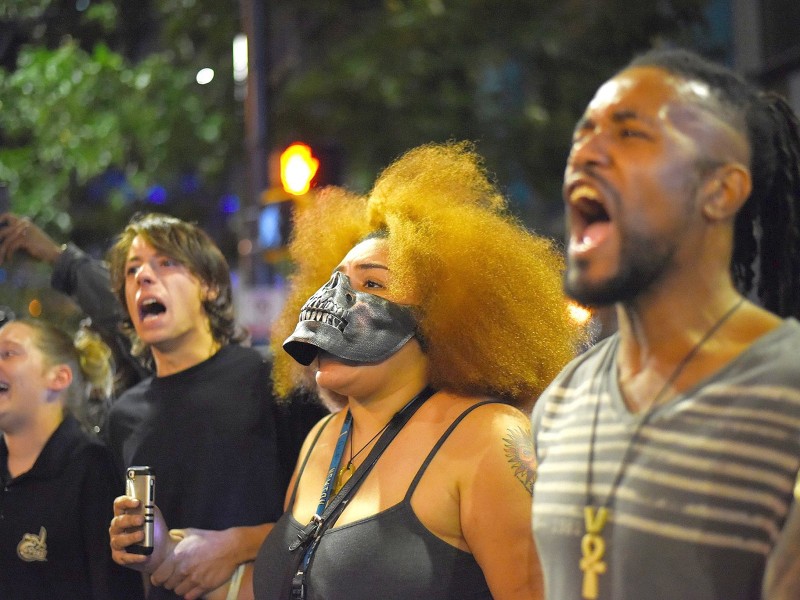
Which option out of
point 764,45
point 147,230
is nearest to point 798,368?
point 147,230

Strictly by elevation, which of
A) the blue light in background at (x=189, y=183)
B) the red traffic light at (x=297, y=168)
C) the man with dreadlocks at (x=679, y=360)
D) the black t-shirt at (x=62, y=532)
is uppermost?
the blue light in background at (x=189, y=183)

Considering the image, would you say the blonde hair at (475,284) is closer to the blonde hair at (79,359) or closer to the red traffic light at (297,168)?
the blonde hair at (79,359)

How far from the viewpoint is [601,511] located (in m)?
1.87

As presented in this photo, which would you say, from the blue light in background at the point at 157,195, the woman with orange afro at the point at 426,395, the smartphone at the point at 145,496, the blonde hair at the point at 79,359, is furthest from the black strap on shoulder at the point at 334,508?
the blue light in background at the point at 157,195

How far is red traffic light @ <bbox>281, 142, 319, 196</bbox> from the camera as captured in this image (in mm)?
10633

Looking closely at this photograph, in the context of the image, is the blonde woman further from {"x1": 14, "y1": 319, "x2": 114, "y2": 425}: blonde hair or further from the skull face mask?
the skull face mask

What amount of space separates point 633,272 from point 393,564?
1.22 meters

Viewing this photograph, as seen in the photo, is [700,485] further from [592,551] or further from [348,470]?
[348,470]

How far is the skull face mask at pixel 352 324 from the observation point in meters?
3.02

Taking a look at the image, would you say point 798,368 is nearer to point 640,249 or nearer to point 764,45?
point 640,249

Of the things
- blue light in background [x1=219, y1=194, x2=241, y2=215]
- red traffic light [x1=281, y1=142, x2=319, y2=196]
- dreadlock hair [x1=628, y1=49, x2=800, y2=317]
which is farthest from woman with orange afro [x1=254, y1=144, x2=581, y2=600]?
blue light in background [x1=219, y1=194, x2=241, y2=215]

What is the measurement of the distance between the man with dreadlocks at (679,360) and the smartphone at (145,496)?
1571 millimetres

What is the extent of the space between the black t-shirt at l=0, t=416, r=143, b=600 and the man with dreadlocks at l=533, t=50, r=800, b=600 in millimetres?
2567

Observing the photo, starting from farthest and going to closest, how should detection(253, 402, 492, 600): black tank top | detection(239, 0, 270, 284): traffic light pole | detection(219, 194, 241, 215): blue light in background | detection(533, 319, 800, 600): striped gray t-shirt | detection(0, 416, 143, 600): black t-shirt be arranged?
1. detection(219, 194, 241, 215): blue light in background
2. detection(239, 0, 270, 284): traffic light pole
3. detection(0, 416, 143, 600): black t-shirt
4. detection(253, 402, 492, 600): black tank top
5. detection(533, 319, 800, 600): striped gray t-shirt
